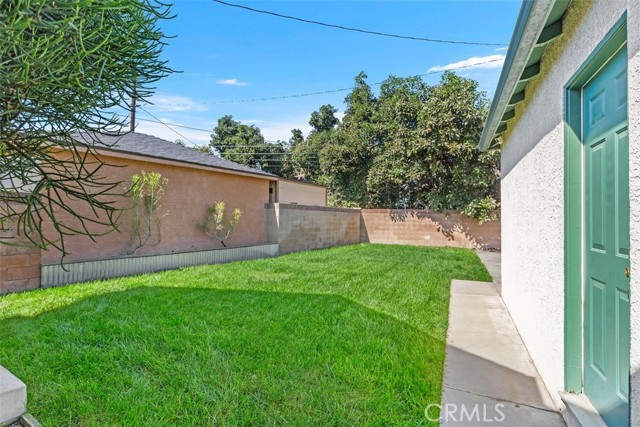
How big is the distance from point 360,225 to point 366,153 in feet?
11.8

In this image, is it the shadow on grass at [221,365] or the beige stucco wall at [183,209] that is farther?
the beige stucco wall at [183,209]

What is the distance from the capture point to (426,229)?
1555 cm

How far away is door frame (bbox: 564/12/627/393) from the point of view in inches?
93.8

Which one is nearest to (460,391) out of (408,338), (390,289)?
(408,338)

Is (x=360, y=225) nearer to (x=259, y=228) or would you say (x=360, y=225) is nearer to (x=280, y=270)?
(x=259, y=228)

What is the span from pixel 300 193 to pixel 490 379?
16.4 m

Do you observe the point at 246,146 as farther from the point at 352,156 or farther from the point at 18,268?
the point at 18,268

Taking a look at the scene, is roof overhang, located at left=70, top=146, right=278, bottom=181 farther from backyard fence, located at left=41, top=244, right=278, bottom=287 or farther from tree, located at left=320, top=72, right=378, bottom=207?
tree, located at left=320, top=72, right=378, bottom=207

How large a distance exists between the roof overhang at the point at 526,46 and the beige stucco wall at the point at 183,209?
654cm

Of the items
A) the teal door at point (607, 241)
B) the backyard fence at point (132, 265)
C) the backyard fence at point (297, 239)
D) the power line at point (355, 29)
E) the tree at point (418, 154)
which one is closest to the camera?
the teal door at point (607, 241)

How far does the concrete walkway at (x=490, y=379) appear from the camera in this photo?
2.49 m

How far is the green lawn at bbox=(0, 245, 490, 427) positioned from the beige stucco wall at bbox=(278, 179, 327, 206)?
38.3ft

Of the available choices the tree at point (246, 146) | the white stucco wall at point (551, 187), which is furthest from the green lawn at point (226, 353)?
the tree at point (246, 146)

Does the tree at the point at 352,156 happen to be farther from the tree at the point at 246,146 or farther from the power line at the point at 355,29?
the tree at the point at 246,146
